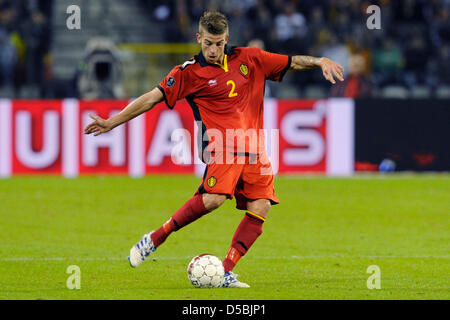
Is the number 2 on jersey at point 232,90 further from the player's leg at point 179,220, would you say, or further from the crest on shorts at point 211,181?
the player's leg at point 179,220

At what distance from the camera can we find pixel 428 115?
1691 centimetres

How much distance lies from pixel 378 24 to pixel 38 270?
13.6 m

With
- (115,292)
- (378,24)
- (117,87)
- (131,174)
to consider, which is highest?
(378,24)

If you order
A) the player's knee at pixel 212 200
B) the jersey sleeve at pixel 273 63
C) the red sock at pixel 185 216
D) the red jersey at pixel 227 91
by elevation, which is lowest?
the red sock at pixel 185 216

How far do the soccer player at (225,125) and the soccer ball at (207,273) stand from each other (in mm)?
126

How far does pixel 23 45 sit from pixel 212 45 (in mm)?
14348

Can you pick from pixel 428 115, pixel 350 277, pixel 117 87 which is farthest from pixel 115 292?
pixel 117 87

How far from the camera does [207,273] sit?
23.9 feet

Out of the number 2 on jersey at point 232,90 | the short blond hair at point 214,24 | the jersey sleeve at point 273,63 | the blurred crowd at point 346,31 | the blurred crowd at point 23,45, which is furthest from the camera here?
the blurred crowd at point 23,45

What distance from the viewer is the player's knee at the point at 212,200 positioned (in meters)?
7.46

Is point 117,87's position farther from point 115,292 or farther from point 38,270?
point 115,292

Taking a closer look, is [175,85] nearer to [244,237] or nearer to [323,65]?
[323,65]

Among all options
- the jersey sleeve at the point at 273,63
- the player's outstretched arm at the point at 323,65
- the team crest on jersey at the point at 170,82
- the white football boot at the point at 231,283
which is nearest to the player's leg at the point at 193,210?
the white football boot at the point at 231,283

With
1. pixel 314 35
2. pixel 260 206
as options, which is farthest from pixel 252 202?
pixel 314 35
